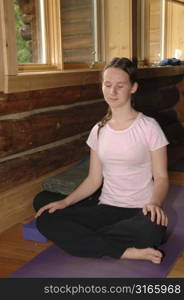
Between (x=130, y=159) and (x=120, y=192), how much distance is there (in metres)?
0.18

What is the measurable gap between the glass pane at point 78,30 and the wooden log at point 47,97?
0.28 meters

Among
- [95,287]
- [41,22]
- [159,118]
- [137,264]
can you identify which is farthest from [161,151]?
[159,118]

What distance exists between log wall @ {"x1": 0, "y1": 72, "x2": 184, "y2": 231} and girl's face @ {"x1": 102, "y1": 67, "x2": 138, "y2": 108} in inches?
26.6

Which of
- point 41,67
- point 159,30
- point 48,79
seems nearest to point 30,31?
point 41,67

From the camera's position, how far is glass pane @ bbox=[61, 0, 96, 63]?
3.16 metres

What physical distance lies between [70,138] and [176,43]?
2.47 meters

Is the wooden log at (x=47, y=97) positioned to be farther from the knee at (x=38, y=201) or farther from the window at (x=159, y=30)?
the window at (x=159, y=30)

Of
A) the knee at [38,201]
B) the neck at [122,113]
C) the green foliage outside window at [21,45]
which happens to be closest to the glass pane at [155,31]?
the green foliage outside window at [21,45]

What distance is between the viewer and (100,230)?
203cm

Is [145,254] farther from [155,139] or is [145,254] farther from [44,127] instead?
[44,127]

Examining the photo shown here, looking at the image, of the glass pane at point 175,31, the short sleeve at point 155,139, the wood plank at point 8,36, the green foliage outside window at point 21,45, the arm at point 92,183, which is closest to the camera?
the short sleeve at point 155,139

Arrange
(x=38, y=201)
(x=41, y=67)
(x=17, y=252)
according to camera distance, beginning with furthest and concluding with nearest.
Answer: (x=41, y=67) < (x=38, y=201) < (x=17, y=252)

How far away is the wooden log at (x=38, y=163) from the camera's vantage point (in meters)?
2.43

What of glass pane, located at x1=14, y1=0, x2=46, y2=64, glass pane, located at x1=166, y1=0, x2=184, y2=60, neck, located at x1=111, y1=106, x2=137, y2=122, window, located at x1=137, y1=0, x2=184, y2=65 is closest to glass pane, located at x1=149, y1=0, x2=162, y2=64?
window, located at x1=137, y1=0, x2=184, y2=65
